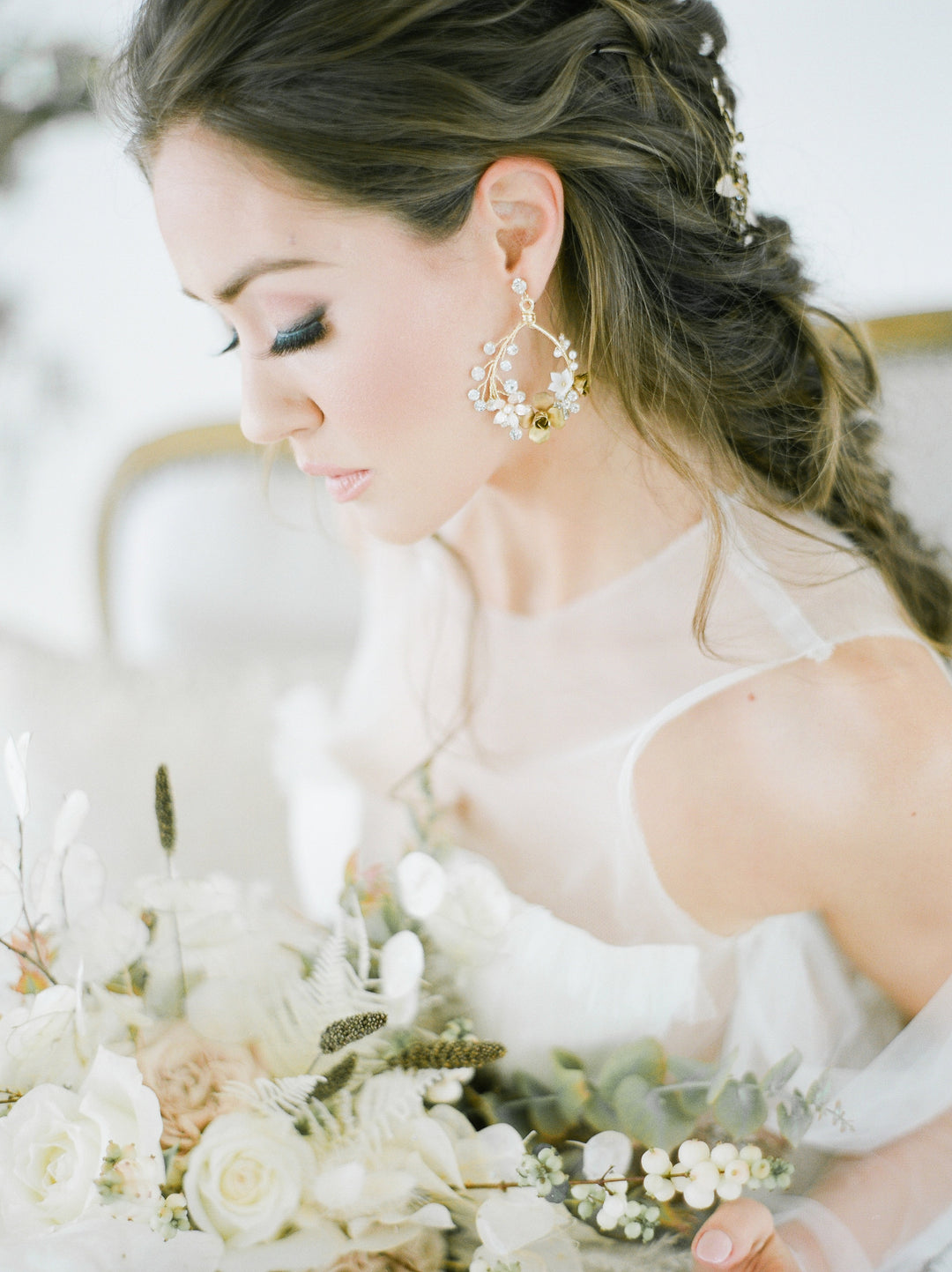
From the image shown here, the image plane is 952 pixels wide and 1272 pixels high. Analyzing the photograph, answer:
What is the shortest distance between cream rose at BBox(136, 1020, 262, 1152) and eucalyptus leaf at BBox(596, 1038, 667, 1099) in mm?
290

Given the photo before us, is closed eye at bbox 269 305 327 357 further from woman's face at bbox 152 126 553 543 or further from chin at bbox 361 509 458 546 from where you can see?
chin at bbox 361 509 458 546

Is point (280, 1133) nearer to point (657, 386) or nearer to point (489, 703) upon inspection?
point (489, 703)

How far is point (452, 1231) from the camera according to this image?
75cm

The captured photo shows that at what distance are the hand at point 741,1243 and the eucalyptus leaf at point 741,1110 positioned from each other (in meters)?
0.06

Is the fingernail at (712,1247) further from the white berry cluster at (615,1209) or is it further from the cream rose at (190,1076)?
the cream rose at (190,1076)

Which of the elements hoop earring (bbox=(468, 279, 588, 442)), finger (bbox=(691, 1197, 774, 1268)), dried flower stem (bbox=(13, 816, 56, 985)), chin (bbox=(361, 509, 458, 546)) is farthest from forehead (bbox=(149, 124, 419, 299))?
finger (bbox=(691, 1197, 774, 1268))

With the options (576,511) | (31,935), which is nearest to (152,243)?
(576,511)

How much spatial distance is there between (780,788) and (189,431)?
0.98 metres

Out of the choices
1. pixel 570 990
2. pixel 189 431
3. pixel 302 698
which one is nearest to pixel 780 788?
pixel 570 990

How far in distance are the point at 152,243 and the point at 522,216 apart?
601mm

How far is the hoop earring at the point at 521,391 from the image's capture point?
0.83 m

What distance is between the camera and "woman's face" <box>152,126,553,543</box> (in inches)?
28.5

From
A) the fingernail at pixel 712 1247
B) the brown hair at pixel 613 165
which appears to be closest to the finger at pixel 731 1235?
the fingernail at pixel 712 1247

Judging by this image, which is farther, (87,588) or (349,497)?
(87,588)
